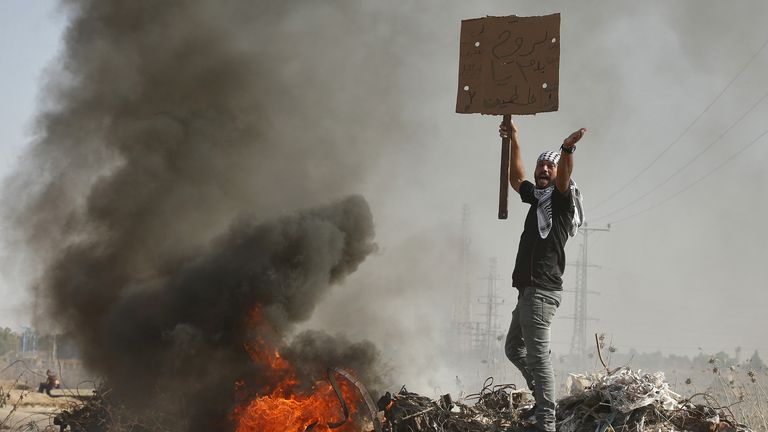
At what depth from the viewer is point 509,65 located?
7477 mm

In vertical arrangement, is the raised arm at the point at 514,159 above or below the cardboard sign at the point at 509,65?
below

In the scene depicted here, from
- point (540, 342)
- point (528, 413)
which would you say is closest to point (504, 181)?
point (540, 342)

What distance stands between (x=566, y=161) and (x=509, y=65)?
6.87 ft

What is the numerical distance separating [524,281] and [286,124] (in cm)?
946

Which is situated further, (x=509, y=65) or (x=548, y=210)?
(x=509, y=65)

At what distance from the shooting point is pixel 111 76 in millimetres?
13086

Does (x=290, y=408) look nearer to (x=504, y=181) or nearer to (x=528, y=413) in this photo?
(x=528, y=413)

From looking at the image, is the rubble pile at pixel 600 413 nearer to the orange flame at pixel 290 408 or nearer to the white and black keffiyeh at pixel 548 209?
the orange flame at pixel 290 408

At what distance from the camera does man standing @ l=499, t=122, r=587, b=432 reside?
5.80m

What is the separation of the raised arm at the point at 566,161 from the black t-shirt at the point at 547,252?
126 mm

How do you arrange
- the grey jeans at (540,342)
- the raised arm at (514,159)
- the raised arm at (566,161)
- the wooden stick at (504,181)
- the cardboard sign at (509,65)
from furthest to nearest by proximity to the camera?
the cardboard sign at (509,65)
the wooden stick at (504,181)
the raised arm at (514,159)
the grey jeans at (540,342)
the raised arm at (566,161)

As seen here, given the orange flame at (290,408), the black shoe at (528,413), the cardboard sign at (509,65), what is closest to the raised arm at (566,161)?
the cardboard sign at (509,65)

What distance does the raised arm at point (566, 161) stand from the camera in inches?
224

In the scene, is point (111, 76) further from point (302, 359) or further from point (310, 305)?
point (302, 359)
